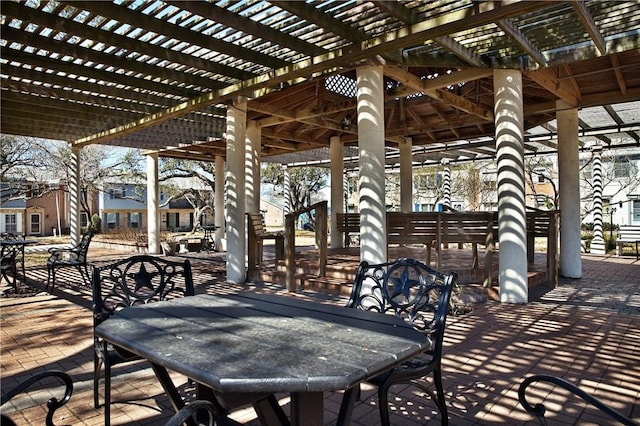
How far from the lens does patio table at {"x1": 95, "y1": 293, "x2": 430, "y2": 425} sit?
1.35 metres

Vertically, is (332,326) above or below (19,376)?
above

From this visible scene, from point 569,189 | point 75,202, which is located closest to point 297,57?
point 569,189

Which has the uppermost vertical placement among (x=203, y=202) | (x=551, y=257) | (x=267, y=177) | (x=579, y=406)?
(x=267, y=177)

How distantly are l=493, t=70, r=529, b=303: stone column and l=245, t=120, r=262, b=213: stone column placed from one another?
529cm

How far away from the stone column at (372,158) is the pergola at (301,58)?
0.15 meters

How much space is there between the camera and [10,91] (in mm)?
6598

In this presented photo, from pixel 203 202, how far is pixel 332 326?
2171cm

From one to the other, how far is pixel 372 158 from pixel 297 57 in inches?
64.0

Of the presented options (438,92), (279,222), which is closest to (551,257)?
(438,92)

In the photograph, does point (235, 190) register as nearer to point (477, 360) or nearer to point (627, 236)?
point (477, 360)

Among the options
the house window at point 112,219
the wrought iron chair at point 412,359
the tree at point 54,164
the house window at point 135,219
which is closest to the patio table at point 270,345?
the wrought iron chair at point 412,359

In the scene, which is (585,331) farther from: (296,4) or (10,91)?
(10,91)

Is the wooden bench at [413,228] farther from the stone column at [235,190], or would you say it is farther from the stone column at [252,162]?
the stone column at [252,162]

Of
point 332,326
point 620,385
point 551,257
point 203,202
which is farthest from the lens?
point 203,202
